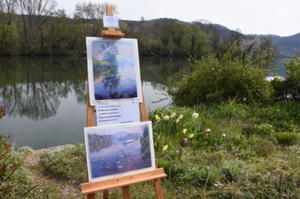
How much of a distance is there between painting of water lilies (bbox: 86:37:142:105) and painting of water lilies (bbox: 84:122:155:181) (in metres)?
0.24

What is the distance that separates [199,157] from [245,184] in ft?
2.48

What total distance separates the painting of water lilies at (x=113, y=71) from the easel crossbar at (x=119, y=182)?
23.9 inches

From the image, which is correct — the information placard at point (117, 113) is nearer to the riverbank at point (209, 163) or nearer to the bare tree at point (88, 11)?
the riverbank at point (209, 163)

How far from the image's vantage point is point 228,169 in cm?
230

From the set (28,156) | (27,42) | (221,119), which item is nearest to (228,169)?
(221,119)

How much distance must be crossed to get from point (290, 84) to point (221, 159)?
4169mm

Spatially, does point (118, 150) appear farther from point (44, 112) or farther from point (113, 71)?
point (44, 112)

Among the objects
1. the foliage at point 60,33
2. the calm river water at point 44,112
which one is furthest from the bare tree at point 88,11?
the calm river water at point 44,112

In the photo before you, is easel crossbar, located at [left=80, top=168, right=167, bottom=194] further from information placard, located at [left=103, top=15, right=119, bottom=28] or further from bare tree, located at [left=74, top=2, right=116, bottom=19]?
bare tree, located at [left=74, top=2, right=116, bottom=19]

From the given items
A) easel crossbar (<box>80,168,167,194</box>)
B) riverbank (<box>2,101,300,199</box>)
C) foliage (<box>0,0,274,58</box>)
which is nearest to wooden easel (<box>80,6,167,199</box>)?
easel crossbar (<box>80,168,167,194</box>)

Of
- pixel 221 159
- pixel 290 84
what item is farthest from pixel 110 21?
pixel 290 84

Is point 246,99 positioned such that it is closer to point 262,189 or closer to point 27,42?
point 262,189

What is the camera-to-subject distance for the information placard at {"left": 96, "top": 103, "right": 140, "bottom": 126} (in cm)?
163

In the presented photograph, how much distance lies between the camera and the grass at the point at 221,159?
2.06m
